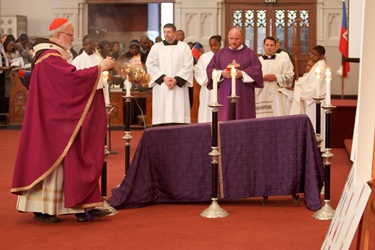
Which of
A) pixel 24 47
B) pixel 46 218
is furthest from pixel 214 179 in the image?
pixel 24 47

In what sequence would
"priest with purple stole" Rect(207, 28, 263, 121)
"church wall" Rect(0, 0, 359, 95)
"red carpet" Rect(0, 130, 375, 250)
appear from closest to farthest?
1. "red carpet" Rect(0, 130, 375, 250)
2. "priest with purple stole" Rect(207, 28, 263, 121)
3. "church wall" Rect(0, 0, 359, 95)

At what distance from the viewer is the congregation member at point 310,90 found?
432 inches

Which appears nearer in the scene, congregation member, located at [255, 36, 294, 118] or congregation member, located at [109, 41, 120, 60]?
congregation member, located at [255, 36, 294, 118]

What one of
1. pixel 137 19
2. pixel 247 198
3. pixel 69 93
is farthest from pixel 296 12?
pixel 69 93

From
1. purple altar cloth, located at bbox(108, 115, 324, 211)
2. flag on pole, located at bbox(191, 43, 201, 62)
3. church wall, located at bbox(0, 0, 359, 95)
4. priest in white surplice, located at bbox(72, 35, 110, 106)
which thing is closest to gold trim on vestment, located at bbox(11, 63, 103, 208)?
purple altar cloth, located at bbox(108, 115, 324, 211)

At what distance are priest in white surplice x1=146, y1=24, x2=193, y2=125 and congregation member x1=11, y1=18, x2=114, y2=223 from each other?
461 cm

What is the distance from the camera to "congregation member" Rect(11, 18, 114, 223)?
20.8 feet

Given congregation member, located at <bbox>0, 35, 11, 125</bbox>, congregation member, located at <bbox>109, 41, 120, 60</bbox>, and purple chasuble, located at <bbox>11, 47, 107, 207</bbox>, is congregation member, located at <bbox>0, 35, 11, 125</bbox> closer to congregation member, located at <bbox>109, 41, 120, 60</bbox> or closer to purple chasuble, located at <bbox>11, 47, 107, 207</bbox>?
congregation member, located at <bbox>109, 41, 120, 60</bbox>

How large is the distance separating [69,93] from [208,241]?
5.41 feet

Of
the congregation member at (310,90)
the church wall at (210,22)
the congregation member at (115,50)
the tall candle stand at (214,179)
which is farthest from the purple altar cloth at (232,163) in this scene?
the church wall at (210,22)

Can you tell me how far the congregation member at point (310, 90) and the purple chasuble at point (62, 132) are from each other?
5145mm

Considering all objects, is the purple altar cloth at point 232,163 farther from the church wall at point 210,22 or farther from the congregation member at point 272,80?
the church wall at point 210,22

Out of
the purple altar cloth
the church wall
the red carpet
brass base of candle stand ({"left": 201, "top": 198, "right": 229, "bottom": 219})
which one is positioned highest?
the church wall

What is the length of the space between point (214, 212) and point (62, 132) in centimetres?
138
